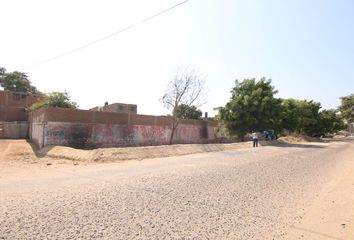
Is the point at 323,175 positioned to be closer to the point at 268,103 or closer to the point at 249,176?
the point at 249,176

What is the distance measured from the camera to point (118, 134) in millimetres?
28219

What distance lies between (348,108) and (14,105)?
56.6m

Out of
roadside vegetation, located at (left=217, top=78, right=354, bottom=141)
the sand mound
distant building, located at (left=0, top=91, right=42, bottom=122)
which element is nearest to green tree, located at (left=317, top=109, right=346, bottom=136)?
roadside vegetation, located at (left=217, top=78, right=354, bottom=141)

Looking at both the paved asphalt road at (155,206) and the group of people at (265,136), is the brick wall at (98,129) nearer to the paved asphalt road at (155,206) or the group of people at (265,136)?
the group of people at (265,136)

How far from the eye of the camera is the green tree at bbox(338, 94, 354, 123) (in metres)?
53.4

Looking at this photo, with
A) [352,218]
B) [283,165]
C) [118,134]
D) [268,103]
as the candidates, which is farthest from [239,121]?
[352,218]

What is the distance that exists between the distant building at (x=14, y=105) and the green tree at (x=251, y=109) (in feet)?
94.3

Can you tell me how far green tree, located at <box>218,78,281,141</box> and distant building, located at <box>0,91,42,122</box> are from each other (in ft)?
94.3

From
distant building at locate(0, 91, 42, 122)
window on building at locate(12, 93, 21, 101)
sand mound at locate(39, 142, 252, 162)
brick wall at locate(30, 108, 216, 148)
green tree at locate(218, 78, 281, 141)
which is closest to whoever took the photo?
sand mound at locate(39, 142, 252, 162)

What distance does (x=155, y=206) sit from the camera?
6.76 m

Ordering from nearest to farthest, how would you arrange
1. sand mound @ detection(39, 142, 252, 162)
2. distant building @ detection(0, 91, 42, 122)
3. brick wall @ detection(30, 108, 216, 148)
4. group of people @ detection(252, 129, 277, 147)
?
sand mound @ detection(39, 142, 252, 162), brick wall @ detection(30, 108, 216, 148), group of people @ detection(252, 129, 277, 147), distant building @ detection(0, 91, 42, 122)

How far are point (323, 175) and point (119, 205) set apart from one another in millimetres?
9800

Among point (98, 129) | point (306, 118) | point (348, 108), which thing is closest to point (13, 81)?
point (98, 129)

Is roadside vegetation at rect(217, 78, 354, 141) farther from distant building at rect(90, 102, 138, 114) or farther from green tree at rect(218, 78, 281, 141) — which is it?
distant building at rect(90, 102, 138, 114)
